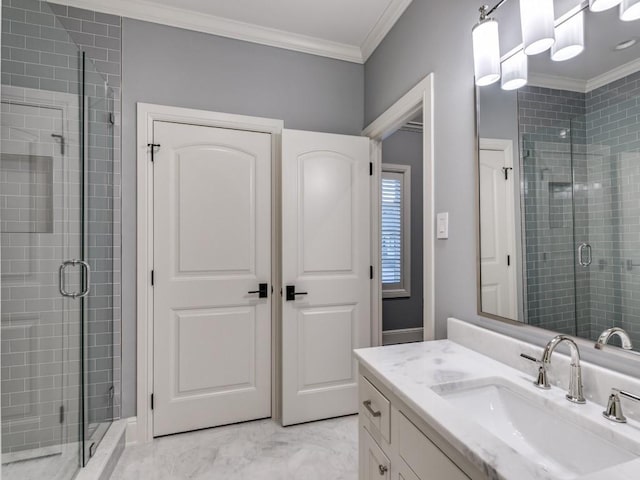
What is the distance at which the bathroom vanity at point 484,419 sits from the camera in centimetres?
71

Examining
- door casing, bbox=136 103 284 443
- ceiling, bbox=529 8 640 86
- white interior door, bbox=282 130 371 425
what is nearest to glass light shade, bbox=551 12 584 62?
ceiling, bbox=529 8 640 86

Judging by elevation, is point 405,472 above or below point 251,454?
above

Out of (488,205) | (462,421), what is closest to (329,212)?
(488,205)

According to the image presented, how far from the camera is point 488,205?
138 cm

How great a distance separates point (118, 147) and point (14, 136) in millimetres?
859

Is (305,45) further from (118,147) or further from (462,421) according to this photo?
(462,421)

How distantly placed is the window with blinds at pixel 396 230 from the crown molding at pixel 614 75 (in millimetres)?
2702

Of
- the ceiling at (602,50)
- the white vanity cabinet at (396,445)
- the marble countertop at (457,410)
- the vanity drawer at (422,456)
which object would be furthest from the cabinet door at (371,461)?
the ceiling at (602,50)

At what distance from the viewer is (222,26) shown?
7.49 ft

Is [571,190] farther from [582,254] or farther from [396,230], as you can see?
[396,230]

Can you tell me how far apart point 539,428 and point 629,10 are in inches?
45.6

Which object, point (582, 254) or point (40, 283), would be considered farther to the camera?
point (40, 283)

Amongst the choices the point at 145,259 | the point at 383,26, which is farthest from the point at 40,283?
the point at 383,26

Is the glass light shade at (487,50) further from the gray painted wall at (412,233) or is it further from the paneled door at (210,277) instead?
the gray painted wall at (412,233)
